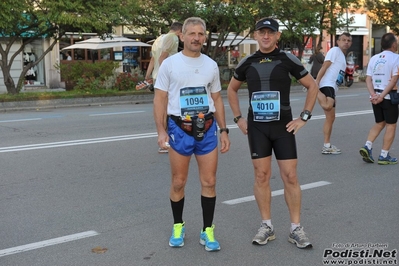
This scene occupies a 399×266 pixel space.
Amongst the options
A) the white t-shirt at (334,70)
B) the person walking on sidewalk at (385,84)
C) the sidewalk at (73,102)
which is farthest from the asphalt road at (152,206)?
the sidewalk at (73,102)

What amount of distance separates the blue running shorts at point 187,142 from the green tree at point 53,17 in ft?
46.9

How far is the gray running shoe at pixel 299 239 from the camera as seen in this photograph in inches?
173

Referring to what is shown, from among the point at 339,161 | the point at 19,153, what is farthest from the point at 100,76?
the point at 339,161

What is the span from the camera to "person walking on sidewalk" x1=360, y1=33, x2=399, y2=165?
7.28 meters

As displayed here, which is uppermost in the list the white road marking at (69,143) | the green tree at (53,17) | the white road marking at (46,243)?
the green tree at (53,17)

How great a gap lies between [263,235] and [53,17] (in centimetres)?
1490

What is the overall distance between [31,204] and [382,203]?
372 cm

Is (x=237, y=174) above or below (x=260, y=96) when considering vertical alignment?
below

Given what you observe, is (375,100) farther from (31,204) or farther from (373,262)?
(31,204)

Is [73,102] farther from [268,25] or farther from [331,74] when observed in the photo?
[268,25]

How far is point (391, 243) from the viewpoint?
177 inches

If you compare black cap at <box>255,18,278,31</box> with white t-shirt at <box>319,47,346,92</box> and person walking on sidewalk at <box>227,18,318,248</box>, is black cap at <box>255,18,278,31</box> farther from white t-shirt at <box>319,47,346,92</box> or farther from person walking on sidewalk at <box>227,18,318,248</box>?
white t-shirt at <box>319,47,346,92</box>

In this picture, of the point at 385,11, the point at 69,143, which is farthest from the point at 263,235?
the point at 385,11

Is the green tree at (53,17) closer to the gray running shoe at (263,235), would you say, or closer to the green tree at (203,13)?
the green tree at (203,13)
